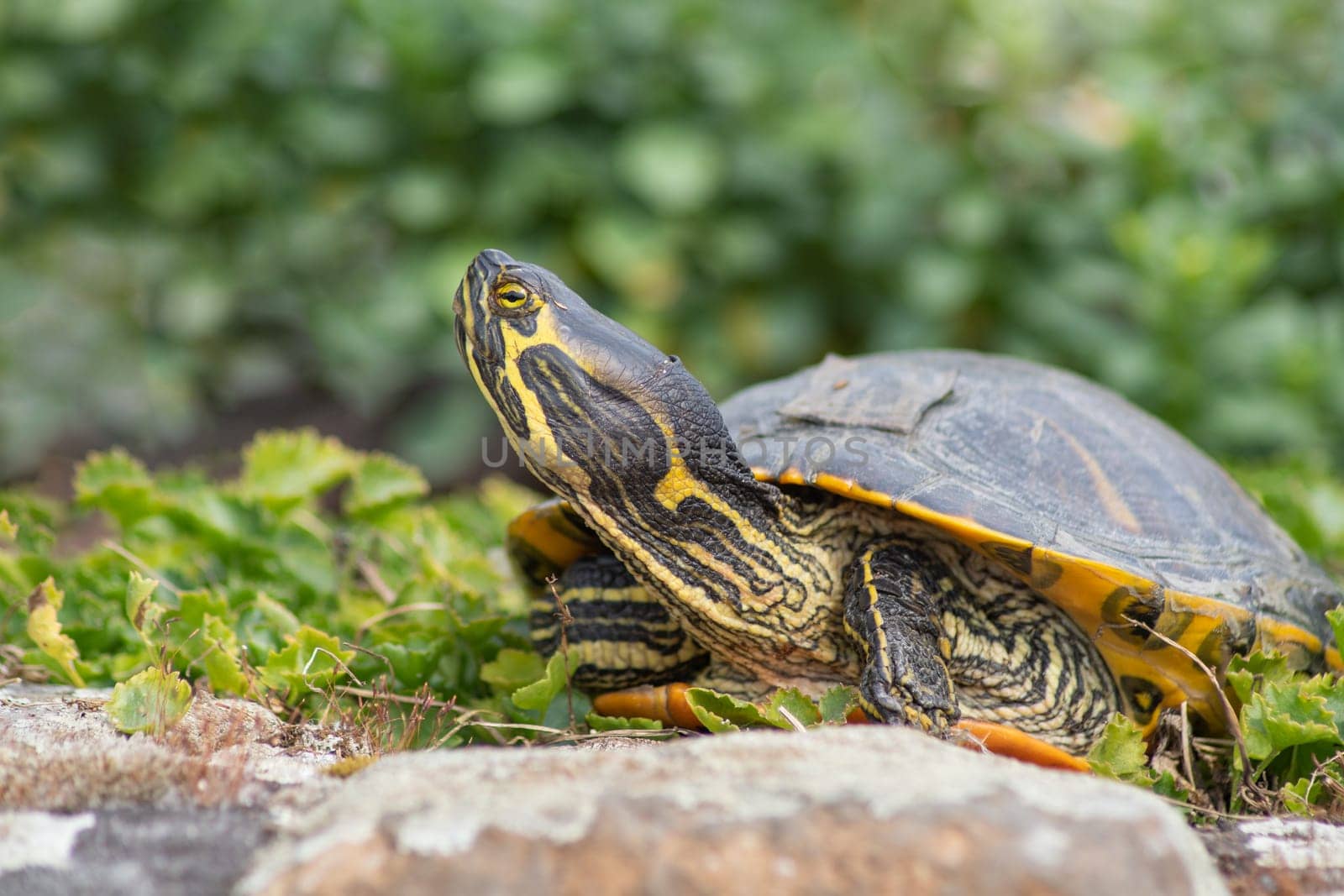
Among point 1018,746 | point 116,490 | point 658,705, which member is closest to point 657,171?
point 116,490

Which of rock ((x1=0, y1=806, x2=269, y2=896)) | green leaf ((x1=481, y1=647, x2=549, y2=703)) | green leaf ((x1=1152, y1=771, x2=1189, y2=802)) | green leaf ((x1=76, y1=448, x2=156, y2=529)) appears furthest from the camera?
green leaf ((x1=76, y1=448, x2=156, y2=529))

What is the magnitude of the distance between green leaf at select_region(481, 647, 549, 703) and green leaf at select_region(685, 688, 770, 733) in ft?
1.41

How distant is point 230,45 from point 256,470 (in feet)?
11.2

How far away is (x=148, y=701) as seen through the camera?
6.66 ft

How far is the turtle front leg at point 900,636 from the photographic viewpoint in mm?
2086

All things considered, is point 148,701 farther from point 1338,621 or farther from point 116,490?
point 1338,621

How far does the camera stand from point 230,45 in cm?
579

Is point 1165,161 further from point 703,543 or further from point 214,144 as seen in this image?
point 214,144

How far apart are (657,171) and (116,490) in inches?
131

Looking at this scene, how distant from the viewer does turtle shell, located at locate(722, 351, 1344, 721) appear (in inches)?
88.9

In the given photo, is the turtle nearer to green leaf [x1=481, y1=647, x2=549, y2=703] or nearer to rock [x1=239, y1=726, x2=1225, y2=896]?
green leaf [x1=481, y1=647, x2=549, y2=703]

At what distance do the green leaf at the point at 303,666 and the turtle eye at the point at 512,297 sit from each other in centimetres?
79

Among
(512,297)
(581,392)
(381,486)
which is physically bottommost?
(381,486)

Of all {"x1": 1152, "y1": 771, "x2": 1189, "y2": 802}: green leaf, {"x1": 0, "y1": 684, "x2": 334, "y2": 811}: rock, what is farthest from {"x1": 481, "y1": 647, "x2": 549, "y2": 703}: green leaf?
{"x1": 1152, "y1": 771, "x2": 1189, "y2": 802}: green leaf
